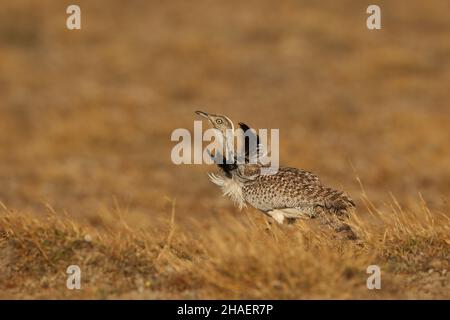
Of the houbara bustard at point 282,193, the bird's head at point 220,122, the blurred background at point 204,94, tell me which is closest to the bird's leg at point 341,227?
the houbara bustard at point 282,193

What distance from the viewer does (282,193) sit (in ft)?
24.3

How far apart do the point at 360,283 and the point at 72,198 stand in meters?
11.2

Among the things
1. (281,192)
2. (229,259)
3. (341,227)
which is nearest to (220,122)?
(281,192)

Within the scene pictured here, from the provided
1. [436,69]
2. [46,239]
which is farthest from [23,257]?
[436,69]

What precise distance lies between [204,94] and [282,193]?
17.0m

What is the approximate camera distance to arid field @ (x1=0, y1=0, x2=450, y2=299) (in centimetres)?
667

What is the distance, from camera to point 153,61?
89.3 feet

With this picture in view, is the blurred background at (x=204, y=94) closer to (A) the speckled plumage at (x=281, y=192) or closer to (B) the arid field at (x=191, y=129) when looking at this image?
(B) the arid field at (x=191, y=129)

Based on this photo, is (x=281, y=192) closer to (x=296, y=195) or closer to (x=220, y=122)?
(x=296, y=195)

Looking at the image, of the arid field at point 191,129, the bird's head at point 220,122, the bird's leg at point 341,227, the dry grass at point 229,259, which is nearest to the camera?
the dry grass at point 229,259

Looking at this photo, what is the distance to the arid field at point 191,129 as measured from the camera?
6.67 m

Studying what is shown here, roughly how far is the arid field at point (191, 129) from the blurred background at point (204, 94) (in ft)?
0.22

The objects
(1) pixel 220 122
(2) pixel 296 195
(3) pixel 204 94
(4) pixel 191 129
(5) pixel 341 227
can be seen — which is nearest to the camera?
(5) pixel 341 227
